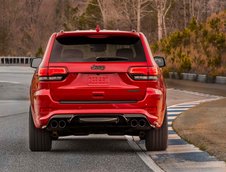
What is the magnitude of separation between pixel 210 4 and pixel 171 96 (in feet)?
327

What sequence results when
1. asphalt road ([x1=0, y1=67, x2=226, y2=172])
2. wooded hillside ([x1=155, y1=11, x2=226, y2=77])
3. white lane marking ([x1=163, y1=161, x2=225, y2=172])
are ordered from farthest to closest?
wooded hillside ([x1=155, y1=11, x2=226, y2=77]), asphalt road ([x1=0, y1=67, x2=226, y2=172]), white lane marking ([x1=163, y1=161, x2=225, y2=172])

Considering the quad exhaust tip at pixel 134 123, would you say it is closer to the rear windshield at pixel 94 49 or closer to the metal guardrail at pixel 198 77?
the rear windshield at pixel 94 49

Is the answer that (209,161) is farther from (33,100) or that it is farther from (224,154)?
(33,100)

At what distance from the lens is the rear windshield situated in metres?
9.60

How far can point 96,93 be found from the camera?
30.5 feet

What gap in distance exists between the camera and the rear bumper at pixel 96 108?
9.30 metres

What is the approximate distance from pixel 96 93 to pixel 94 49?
877 millimetres

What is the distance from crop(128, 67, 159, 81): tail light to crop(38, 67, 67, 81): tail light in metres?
0.89

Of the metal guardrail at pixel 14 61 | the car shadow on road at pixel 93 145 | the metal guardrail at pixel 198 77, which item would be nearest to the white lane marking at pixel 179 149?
the car shadow on road at pixel 93 145

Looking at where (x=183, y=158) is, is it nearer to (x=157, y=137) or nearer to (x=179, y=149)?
(x=157, y=137)

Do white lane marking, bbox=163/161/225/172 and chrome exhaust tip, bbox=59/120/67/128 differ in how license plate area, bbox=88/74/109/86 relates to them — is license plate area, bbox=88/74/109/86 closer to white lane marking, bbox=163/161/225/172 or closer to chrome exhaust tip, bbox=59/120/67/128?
chrome exhaust tip, bbox=59/120/67/128

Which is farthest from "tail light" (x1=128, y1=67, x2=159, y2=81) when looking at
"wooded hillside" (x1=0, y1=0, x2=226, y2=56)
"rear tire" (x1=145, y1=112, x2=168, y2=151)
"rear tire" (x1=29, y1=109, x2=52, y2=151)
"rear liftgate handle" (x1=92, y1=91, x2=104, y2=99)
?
"wooded hillside" (x1=0, y1=0, x2=226, y2=56)

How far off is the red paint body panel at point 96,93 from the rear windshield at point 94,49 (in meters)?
0.17

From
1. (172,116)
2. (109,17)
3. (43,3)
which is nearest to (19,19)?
(43,3)
